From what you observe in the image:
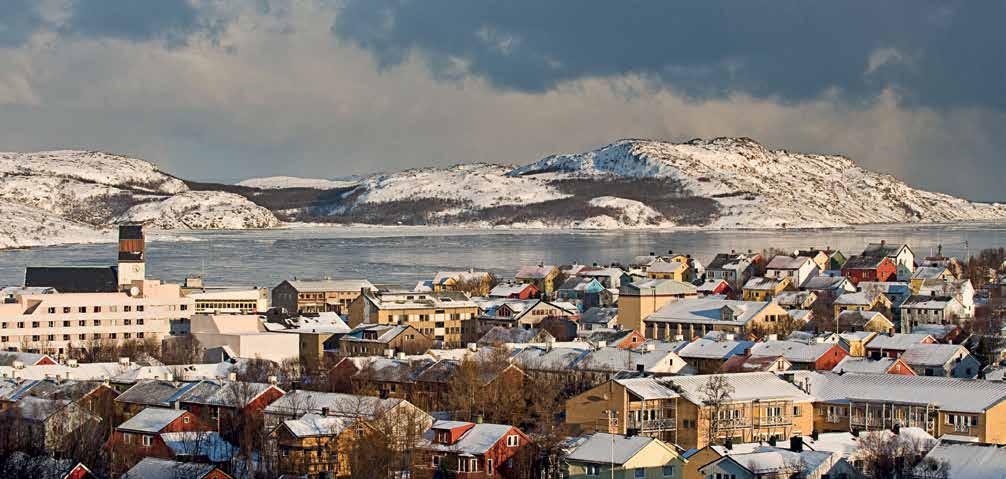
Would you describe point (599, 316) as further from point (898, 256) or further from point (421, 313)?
point (898, 256)

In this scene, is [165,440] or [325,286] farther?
[325,286]

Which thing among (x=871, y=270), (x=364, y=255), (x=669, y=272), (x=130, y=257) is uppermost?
(x=130, y=257)

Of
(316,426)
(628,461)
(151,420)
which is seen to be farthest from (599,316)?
(628,461)

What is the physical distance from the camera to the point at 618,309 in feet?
145

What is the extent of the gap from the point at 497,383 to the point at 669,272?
111ft

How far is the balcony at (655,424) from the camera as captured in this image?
2412 centimetres

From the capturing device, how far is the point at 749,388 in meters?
25.2

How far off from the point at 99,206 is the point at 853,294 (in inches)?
6020

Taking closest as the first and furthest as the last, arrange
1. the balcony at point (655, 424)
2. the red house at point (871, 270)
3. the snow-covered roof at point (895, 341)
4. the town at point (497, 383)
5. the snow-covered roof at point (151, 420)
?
1. the town at point (497, 383)
2. the snow-covered roof at point (151, 420)
3. the balcony at point (655, 424)
4. the snow-covered roof at point (895, 341)
5. the red house at point (871, 270)

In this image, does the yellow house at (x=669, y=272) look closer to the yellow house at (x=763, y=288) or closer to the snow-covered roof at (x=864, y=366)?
the yellow house at (x=763, y=288)

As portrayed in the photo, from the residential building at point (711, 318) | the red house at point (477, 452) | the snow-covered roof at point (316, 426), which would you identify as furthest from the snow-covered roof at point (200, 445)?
the residential building at point (711, 318)

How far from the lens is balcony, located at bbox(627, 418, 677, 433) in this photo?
79.2ft

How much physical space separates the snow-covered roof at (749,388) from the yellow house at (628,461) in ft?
14.5

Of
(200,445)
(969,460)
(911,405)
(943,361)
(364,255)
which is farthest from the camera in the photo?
(364,255)
